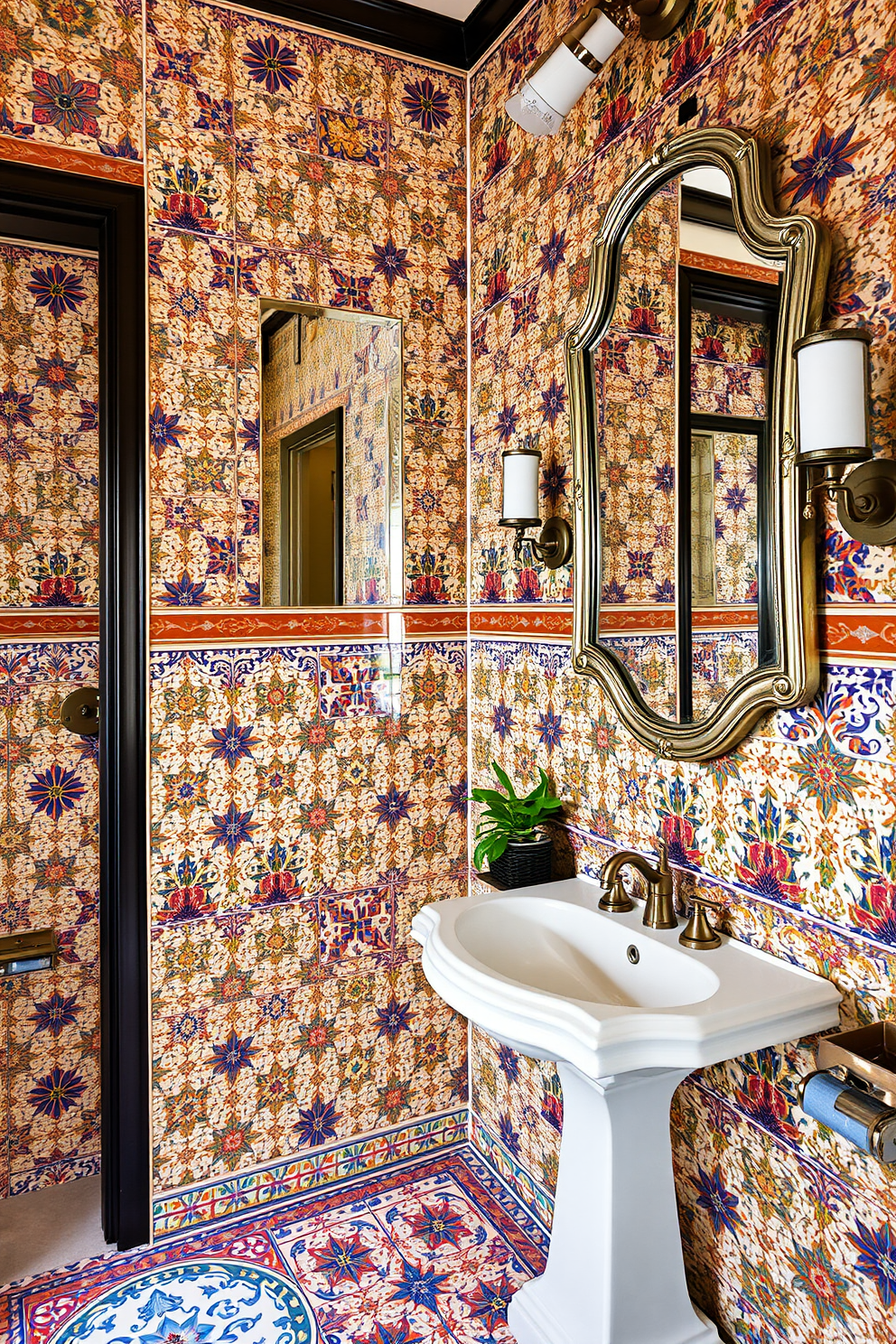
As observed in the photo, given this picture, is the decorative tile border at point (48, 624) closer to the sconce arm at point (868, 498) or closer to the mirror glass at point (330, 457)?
the mirror glass at point (330, 457)

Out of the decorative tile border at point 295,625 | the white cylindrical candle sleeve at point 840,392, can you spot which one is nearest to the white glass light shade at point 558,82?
the white cylindrical candle sleeve at point 840,392

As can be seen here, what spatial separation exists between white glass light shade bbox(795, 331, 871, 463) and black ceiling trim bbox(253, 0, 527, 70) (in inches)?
60.1

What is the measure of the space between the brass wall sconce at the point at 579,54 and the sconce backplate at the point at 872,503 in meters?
0.95

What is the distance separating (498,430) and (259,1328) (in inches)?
82.3

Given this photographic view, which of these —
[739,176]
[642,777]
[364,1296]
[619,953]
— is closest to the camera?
[739,176]

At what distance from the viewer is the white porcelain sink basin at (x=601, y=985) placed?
1.16m

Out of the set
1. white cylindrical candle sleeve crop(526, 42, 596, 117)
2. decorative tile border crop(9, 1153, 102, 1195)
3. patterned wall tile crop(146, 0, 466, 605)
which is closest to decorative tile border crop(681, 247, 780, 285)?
white cylindrical candle sleeve crop(526, 42, 596, 117)

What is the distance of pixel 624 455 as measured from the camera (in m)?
1.67

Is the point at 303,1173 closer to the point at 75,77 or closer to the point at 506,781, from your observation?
the point at 506,781

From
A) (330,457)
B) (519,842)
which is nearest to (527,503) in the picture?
(330,457)

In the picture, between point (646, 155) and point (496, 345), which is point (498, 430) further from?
point (646, 155)

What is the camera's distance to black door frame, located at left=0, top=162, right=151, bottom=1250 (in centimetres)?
190

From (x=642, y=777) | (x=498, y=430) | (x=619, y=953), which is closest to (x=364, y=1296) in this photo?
(x=619, y=953)

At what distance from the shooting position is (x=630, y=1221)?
1.39 metres
